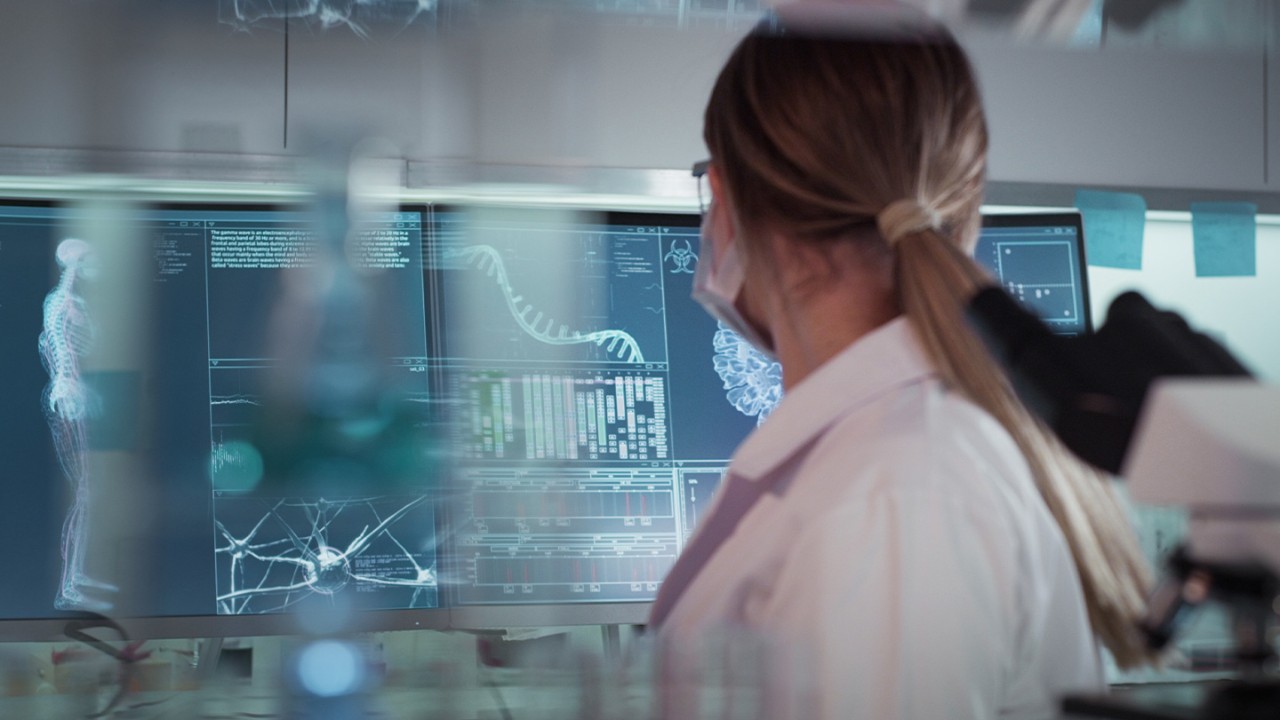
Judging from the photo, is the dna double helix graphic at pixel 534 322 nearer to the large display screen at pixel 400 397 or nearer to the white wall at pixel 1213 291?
the large display screen at pixel 400 397

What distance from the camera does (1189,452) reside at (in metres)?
0.50

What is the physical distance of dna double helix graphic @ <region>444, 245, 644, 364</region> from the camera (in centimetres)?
159

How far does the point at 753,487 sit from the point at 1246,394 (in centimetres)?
51

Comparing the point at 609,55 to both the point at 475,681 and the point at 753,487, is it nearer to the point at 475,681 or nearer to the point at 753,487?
the point at 753,487

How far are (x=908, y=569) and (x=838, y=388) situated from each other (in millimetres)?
221

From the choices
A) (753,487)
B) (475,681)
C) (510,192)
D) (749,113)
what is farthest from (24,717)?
(510,192)

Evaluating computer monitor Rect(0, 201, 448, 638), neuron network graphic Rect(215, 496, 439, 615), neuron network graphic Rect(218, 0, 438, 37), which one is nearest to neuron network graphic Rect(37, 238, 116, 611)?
computer monitor Rect(0, 201, 448, 638)

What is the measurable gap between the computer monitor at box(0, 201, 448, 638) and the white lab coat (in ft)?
2.10

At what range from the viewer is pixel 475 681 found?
0.66m

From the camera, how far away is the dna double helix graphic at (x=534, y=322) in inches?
62.6

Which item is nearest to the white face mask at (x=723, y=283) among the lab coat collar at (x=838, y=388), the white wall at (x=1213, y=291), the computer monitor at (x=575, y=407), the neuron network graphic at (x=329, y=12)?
the lab coat collar at (x=838, y=388)

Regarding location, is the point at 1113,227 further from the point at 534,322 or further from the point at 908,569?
the point at 908,569

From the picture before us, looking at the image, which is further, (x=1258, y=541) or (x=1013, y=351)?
(x=1013, y=351)

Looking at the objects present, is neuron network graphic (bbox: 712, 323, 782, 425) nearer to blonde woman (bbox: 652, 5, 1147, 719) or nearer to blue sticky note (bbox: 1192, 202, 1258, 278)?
blonde woman (bbox: 652, 5, 1147, 719)
